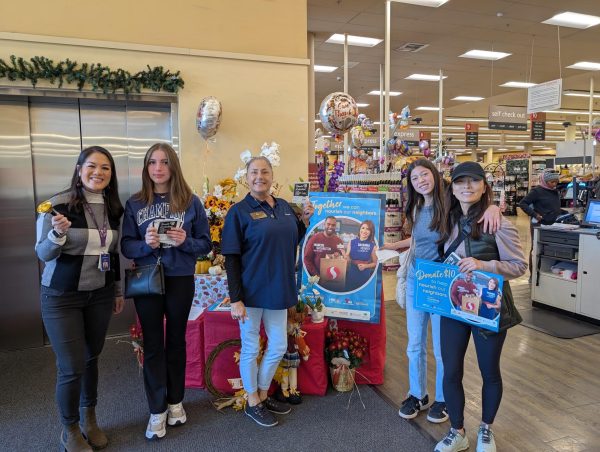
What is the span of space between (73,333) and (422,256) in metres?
1.94

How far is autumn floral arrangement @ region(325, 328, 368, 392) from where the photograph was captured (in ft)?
10.2

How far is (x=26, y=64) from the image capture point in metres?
3.45

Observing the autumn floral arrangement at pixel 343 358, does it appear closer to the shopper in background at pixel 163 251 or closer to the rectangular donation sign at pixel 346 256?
the rectangular donation sign at pixel 346 256

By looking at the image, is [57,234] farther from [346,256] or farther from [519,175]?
[519,175]

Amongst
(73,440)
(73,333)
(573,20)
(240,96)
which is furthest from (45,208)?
(573,20)

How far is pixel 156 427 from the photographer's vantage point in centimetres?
251

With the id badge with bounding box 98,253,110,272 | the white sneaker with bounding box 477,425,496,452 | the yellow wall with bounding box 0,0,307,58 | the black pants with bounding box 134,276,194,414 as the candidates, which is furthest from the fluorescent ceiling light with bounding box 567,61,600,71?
the id badge with bounding box 98,253,110,272

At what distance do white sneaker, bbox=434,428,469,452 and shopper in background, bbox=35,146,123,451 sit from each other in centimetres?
190

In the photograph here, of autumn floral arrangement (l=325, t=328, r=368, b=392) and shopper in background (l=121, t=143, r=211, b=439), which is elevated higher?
shopper in background (l=121, t=143, r=211, b=439)

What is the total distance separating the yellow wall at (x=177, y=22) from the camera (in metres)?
3.51

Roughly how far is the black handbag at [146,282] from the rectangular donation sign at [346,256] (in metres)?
1.15

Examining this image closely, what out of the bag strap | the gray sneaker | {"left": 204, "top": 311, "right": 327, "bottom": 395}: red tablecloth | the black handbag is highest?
the bag strap

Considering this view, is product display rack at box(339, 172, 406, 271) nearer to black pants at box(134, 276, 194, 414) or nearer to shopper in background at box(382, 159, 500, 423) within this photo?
shopper in background at box(382, 159, 500, 423)

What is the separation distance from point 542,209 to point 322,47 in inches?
A: 189
